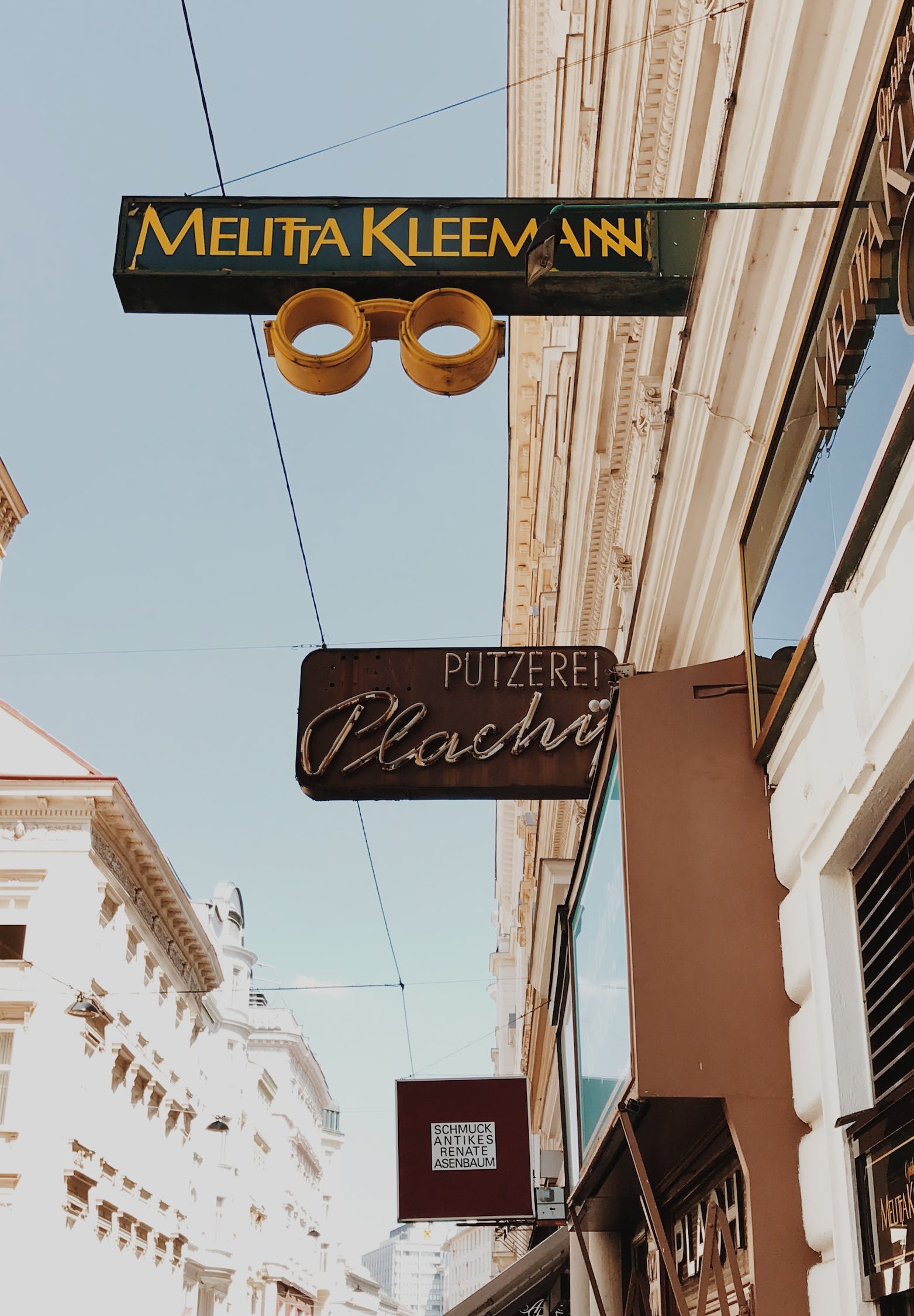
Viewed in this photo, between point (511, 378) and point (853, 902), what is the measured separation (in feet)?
56.6

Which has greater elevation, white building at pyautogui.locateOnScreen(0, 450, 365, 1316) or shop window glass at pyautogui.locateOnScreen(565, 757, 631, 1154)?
white building at pyautogui.locateOnScreen(0, 450, 365, 1316)

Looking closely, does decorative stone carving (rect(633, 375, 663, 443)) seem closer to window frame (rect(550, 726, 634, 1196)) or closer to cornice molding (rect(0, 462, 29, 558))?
window frame (rect(550, 726, 634, 1196))

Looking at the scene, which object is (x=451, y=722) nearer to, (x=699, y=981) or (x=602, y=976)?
(x=602, y=976)

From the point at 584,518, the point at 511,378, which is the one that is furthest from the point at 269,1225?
the point at 584,518

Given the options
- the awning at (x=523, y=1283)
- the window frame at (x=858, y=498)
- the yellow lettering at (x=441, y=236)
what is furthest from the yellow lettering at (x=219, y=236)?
the awning at (x=523, y=1283)

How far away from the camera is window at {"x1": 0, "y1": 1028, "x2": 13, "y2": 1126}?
24.8 meters

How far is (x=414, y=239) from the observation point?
5656mm

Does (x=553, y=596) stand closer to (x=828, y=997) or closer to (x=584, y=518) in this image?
(x=584, y=518)

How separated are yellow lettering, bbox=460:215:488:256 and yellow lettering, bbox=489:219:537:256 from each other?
4 cm

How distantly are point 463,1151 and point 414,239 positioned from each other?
892 centimetres

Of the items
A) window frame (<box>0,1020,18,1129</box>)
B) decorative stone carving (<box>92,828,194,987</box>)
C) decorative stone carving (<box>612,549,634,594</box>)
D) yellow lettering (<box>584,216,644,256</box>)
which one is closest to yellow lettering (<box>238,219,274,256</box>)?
yellow lettering (<box>584,216,644,256</box>)

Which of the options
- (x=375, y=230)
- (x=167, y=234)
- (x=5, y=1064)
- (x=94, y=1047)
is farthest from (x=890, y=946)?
(x=94, y=1047)

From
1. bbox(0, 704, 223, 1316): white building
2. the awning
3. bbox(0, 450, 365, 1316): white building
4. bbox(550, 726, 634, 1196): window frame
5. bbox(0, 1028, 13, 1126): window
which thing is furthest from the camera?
bbox(0, 1028, 13, 1126): window

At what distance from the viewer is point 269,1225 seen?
5691 cm
